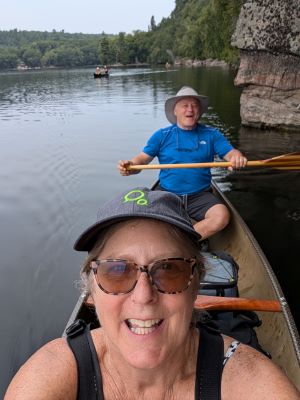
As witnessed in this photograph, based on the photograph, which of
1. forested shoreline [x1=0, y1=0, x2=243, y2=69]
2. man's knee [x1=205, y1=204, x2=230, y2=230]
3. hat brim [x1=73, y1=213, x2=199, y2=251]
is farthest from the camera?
forested shoreline [x1=0, y1=0, x2=243, y2=69]

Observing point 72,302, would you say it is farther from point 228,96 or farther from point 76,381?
point 228,96

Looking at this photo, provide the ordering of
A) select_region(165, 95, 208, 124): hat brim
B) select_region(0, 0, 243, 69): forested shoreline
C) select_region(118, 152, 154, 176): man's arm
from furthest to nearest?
1. select_region(0, 0, 243, 69): forested shoreline
2. select_region(118, 152, 154, 176): man's arm
3. select_region(165, 95, 208, 124): hat brim

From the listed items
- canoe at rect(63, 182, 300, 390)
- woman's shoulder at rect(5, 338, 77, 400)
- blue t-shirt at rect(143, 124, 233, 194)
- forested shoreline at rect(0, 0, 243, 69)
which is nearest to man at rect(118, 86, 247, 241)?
blue t-shirt at rect(143, 124, 233, 194)

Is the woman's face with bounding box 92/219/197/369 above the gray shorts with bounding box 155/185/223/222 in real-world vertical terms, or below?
above

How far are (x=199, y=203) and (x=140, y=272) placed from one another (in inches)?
158

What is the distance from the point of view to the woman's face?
149 centimetres

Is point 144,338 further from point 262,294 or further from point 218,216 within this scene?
point 218,216

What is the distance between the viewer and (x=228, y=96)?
27547mm

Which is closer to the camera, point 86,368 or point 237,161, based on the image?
point 86,368

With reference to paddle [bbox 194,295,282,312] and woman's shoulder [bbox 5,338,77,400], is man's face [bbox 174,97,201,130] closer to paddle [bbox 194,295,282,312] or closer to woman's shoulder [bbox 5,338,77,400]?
paddle [bbox 194,295,282,312]

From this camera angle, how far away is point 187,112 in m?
5.41

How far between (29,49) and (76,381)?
7028 inches

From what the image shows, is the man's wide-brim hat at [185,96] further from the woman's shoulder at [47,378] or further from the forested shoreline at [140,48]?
the forested shoreline at [140,48]

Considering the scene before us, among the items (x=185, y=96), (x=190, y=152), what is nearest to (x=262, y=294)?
(x=190, y=152)
